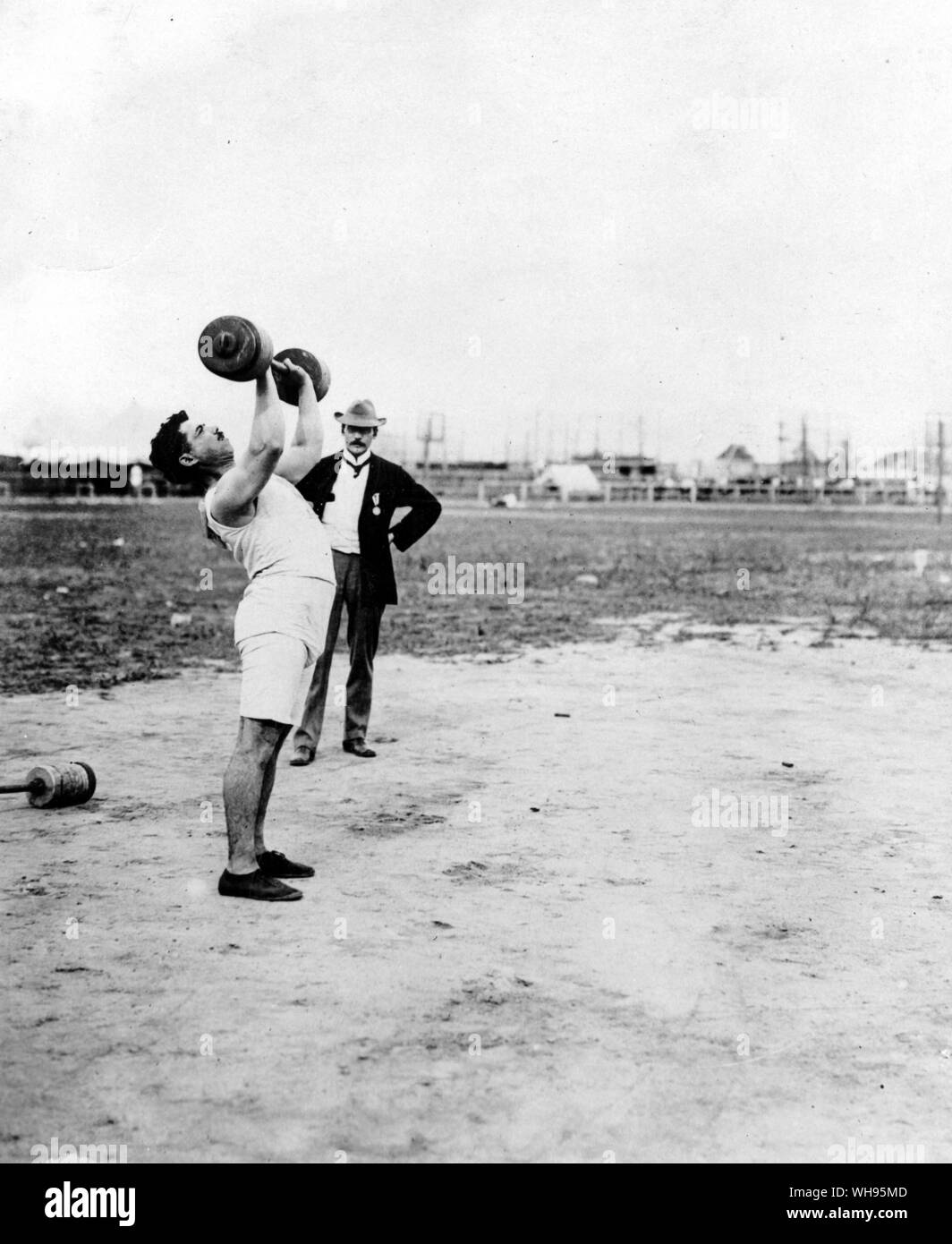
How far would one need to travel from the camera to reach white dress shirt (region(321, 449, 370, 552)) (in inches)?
322

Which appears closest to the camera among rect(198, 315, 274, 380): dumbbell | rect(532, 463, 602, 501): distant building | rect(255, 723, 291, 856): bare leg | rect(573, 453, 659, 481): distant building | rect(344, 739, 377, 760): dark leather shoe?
rect(198, 315, 274, 380): dumbbell

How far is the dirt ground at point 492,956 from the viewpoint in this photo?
338 cm

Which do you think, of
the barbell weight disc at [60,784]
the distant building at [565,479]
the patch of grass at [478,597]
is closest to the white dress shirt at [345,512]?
the barbell weight disc at [60,784]

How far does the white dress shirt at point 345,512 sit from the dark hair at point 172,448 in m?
2.88

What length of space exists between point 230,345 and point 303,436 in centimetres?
75

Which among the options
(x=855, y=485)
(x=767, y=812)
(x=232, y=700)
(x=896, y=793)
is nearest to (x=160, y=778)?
(x=232, y=700)

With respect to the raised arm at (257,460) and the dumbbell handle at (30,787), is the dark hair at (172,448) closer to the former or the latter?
the raised arm at (257,460)

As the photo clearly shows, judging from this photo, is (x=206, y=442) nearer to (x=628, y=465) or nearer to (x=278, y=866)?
(x=278, y=866)

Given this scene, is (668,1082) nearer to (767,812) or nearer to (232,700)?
(767,812)

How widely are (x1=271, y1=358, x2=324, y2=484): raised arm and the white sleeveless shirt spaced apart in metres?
0.10

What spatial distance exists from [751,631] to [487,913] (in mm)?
9890

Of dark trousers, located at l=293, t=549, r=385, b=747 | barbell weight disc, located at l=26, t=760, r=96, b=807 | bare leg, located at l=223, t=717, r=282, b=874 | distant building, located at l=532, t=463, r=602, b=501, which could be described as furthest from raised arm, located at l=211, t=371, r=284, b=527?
distant building, located at l=532, t=463, r=602, b=501

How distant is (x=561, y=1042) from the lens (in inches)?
151

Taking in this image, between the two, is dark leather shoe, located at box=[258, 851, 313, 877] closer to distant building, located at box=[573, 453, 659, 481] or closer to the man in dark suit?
the man in dark suit
